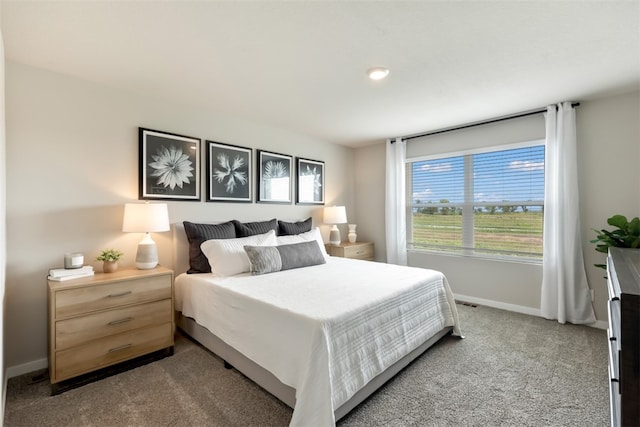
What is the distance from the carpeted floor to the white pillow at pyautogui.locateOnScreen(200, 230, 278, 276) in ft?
2.41

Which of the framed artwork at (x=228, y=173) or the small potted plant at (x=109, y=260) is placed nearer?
the small potted plant at (x=109, y=260)

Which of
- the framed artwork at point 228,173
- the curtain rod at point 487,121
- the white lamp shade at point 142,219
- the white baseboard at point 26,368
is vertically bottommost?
the white baseboard at point 26,368

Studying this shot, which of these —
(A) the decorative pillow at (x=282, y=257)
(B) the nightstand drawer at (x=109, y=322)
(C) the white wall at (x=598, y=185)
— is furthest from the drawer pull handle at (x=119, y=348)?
(C) the white wall at (x=598, y=185)

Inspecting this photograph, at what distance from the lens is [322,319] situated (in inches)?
63.2

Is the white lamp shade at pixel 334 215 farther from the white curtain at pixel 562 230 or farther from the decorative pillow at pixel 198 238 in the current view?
the white curtain at pixel 562 230

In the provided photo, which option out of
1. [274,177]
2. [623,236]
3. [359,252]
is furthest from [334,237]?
[623,236]

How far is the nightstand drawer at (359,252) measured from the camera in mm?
4269

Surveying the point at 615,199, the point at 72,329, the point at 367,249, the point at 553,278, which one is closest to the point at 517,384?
the point at 553,278

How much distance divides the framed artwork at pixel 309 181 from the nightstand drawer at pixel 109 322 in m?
2.26

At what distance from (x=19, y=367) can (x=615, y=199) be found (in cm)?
545

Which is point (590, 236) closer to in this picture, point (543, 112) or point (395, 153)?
point (543, 112)

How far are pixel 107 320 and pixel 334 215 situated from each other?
2.92 metres

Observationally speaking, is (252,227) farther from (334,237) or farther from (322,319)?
(322,319)

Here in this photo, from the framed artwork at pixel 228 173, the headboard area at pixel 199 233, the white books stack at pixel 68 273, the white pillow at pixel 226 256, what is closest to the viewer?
the white books stack at pixel 68 273
